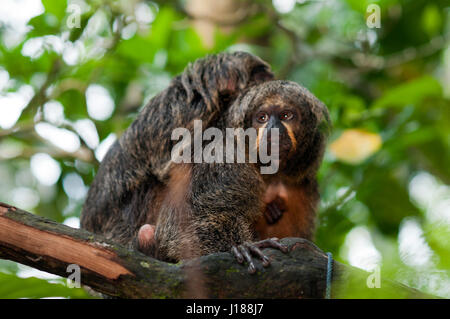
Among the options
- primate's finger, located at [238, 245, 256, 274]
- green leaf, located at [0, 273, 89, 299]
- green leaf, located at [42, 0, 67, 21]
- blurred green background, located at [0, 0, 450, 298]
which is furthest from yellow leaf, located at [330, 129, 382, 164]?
green leaf, located at [0, 273, 89, 299]

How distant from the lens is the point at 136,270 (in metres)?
2.85

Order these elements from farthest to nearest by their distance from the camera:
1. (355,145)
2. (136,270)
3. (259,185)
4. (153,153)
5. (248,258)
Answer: (355,145)
(153,153)
(259,185)
(248,258)
(136,270)

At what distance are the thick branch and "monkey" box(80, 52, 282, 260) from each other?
1.19m

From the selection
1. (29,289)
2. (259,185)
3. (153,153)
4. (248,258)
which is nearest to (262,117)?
(259,185)

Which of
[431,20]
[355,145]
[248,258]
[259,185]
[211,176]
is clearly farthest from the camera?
[431,20]

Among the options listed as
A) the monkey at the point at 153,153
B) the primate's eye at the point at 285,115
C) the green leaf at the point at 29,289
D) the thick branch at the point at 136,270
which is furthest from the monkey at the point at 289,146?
the green leaf at the point at 29,289

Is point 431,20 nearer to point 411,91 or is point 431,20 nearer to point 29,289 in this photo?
point 411,91

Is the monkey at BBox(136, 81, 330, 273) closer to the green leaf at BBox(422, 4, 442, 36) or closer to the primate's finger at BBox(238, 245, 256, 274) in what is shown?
the primate's finger at BBox(238, 245, 256, 274)

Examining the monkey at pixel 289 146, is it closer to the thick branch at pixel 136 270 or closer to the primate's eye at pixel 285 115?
the primate's eye at pixel 285 115

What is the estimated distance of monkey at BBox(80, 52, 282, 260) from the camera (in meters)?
4.32

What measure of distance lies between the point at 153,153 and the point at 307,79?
2843mm

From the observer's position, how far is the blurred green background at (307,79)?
5.31 m

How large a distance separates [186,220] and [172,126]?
855mm

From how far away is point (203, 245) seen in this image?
12.5 ft
